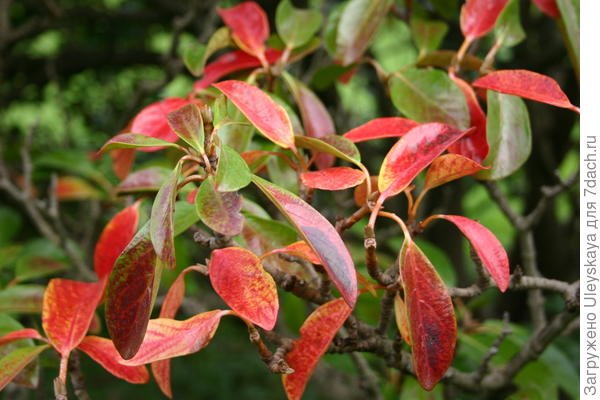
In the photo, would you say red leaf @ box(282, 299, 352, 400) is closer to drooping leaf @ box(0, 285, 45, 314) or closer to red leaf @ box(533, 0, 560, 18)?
drooping leaf @ box(0, 285, 45, 314)

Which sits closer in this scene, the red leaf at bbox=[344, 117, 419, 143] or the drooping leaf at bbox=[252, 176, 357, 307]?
the drooping leaf at bbox=[252, 176, 357, 307]

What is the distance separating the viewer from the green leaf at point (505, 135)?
0.79 m

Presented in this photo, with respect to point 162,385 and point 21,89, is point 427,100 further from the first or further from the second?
point 21,89

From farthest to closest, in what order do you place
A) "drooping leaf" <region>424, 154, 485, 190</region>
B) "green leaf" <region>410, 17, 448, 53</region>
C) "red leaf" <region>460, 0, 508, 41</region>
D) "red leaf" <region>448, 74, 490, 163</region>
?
"green leaf" <region>410, 17, 448, 53</region> → "red leaf" <region>460, 0, 508, 41</region> → "red leaf" <region>448, 74, 490, 163</region> → "drooping leaf" <region>424, 154, 485, 190</region>

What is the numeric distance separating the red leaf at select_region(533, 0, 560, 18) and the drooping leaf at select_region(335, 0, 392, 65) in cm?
19

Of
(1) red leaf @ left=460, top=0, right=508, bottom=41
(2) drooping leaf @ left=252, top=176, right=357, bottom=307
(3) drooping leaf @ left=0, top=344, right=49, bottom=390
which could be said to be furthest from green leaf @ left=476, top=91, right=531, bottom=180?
(3) drooping leaf @ left=0, top=344, right=49, bottom=390

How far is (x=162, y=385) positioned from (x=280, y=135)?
267mm

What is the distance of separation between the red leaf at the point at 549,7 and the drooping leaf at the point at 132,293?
615 mm

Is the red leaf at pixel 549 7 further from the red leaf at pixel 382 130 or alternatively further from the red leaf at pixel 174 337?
the red leaf at pixel 174 337

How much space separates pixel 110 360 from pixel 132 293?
0.15 metres

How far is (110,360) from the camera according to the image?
0.75 meters

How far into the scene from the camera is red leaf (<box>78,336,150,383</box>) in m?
0.73

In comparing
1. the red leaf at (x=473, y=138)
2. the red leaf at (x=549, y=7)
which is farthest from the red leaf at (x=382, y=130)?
the red leaf at (x=549, y=7)

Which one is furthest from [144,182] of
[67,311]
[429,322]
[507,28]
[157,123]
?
[507,28]
